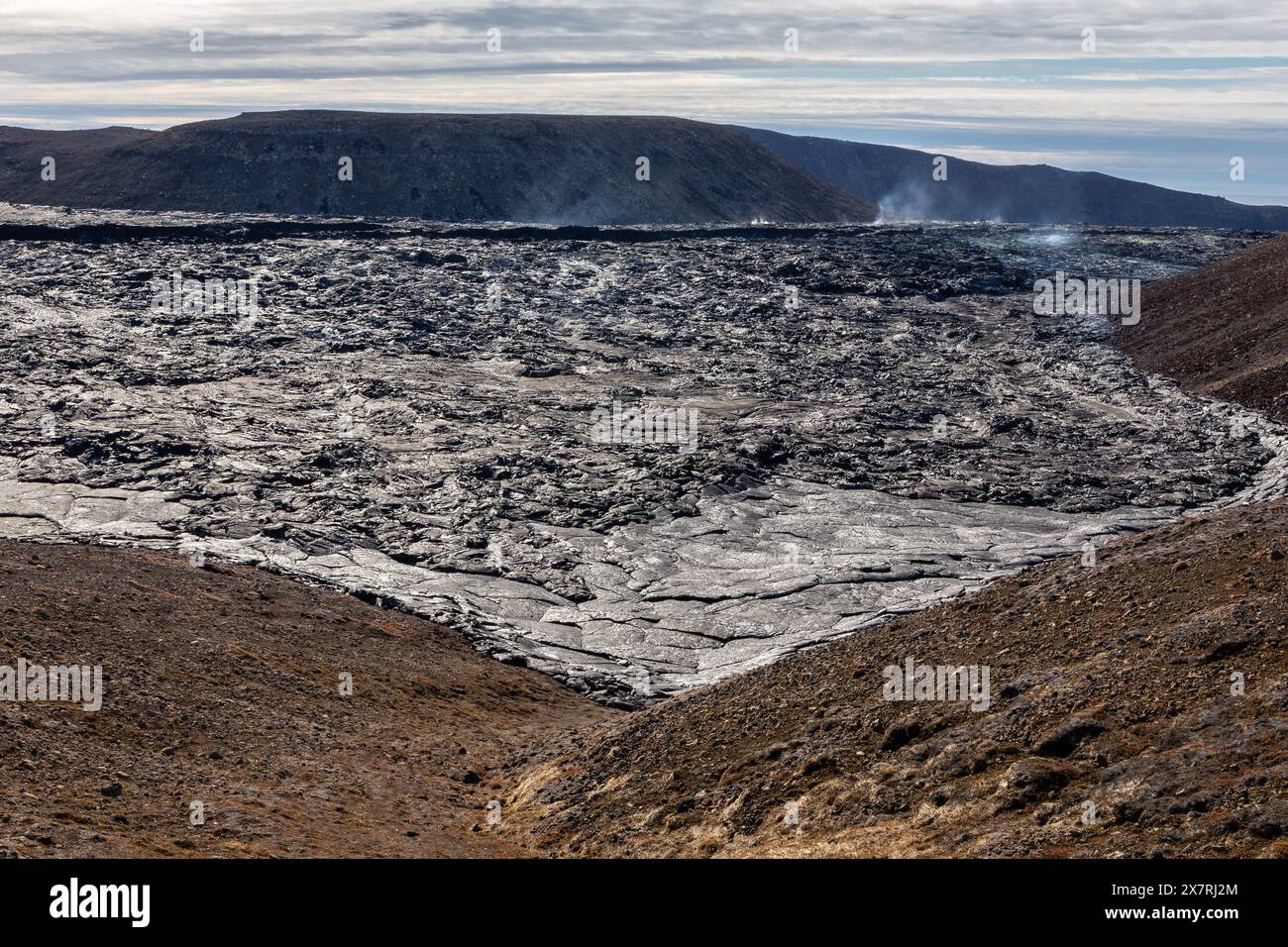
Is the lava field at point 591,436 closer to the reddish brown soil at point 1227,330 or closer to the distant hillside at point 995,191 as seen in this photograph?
the reddish brown soil at point 1227,330

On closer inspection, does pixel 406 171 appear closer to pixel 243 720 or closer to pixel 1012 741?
pixel 243 720

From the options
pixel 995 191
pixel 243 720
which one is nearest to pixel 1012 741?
pixel 243 720

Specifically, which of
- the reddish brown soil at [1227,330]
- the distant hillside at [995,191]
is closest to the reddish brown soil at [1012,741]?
the reddish brown soil at [1227,330]

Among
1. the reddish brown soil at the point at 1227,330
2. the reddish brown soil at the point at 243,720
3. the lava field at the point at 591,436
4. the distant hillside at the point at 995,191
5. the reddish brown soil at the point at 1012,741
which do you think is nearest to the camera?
the reddish brown soil at the point at 1012,741

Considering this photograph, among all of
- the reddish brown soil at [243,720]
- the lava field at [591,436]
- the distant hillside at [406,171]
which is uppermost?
the distant hillside at [406,171]

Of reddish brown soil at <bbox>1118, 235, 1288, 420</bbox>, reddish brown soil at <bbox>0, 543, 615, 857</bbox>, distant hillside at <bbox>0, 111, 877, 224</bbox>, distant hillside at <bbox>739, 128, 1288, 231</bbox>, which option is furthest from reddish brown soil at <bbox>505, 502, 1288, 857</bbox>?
distant hillside at <bbox>739, 128, 1288, 231</bbox>

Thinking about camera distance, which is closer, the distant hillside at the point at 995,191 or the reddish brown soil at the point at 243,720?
the reddish brown soil at the point at 243,720
